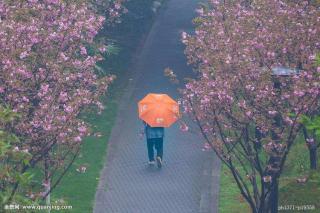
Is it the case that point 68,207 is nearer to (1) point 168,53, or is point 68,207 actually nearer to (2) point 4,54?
(2) point 4,54

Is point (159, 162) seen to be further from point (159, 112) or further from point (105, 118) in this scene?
point (105, 118)

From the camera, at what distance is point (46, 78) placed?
1241 centimetres

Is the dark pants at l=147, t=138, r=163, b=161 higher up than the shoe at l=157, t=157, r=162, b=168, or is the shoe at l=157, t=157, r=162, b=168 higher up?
the dark pants at l=147, t=138, r=163, b=161

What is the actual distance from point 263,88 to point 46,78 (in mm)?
3420

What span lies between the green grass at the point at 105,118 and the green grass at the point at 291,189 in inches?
108

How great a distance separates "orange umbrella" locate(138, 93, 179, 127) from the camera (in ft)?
54.9

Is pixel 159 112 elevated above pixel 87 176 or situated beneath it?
elevated above

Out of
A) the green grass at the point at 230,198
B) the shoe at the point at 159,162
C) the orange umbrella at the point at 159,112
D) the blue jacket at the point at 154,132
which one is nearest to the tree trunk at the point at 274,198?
the green grass at the point at 230,198

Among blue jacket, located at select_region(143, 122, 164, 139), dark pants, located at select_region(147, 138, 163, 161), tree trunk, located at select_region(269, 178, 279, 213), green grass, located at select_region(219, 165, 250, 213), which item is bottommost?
green grass, located at select_region(219, 165, 250, 213)

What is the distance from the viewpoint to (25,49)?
40.3 ft

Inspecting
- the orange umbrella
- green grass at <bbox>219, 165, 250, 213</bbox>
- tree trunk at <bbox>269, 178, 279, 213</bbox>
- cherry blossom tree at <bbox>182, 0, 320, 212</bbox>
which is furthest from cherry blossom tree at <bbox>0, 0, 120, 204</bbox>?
green grass at <bbox>219, 165, 250, 213</bbox>

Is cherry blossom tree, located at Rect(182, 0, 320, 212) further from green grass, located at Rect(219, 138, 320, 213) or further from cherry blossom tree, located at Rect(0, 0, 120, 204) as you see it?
cherry blossom tree, located at Rect(0, 0, 120, 204)

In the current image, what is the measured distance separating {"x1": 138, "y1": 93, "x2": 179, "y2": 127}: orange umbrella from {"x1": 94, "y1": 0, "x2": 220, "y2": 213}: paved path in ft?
4.17

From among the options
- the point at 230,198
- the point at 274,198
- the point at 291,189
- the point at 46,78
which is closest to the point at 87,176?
the point at 230,198
